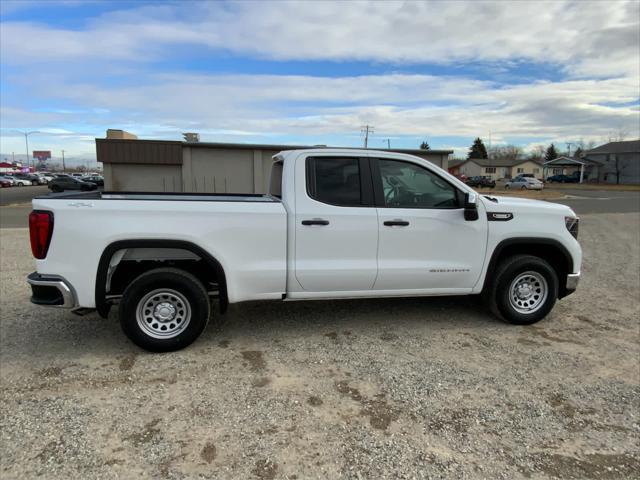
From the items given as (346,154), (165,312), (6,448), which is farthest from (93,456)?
(346,154)

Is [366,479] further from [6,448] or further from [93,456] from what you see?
[6,448]

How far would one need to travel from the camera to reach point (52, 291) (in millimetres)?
4148

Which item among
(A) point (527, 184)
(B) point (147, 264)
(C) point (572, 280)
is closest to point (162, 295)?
(B) point (147, 264)

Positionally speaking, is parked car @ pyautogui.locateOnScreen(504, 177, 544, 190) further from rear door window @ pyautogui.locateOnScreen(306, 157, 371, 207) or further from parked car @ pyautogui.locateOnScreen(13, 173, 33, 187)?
parked car @ pyautogui.locateOnScreen(13, 173, 33, 187)

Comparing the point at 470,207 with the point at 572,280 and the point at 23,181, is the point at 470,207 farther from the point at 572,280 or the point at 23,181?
the point at 23,181

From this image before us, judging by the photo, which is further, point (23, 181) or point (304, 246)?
point (23, 181)

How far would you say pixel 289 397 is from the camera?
3.63m

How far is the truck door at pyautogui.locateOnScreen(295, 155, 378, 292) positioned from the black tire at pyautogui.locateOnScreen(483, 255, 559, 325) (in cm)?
147

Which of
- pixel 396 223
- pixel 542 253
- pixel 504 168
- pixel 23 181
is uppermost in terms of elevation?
pixel 504 168

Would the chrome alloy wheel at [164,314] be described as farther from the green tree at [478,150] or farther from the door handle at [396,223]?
the green tree at [478,150]

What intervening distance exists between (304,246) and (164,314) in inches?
57.6

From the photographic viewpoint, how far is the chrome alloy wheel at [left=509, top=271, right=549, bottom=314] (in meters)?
5.27

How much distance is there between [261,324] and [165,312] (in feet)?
3.96

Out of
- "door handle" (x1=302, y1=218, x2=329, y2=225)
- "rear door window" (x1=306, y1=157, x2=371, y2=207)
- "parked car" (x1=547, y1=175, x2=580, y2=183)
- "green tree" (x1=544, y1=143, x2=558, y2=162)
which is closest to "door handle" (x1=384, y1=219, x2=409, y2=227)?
"rear door window" (x1=306, y1=157, x2=371, y2=207)
